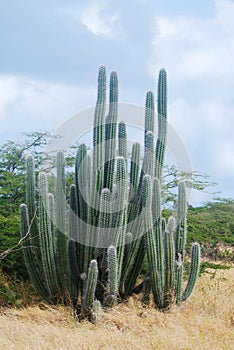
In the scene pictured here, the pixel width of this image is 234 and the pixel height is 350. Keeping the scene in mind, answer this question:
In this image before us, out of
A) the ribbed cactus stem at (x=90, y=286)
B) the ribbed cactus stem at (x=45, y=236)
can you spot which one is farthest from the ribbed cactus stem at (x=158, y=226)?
the ribbed cactus stem at (x=45, y=236)

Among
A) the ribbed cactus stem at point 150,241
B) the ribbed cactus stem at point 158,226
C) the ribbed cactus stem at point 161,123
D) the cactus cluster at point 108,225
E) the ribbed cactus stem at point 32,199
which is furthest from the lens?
the ribbed cactus stem at point 161,123

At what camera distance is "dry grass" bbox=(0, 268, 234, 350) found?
578cm

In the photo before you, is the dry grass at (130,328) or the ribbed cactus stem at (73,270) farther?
the ribbed cactus stem at (73,270)

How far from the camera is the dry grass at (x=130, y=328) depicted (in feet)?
19.0

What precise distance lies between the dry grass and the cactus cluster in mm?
254

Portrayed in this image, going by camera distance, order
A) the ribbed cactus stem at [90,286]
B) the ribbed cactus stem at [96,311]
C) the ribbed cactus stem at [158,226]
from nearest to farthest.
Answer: the ribbed cactus stem at [90,286] < the ribbed cactus stem at [96,311] < the ribbed cactus stem at [158,226]

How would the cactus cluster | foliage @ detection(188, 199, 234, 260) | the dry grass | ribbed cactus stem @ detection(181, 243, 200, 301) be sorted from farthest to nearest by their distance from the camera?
foliage @ detection(188, 199, 234, 260), ribbed cactus stem @ detection(181, 243, 200, 301), the cactus cluster, the dry grass

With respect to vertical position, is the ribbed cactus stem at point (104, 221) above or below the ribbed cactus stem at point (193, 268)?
above

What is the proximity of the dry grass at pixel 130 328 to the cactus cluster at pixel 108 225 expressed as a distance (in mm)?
254

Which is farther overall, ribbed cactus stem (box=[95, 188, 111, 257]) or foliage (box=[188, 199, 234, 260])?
foliage (box=[188, 199, 234, 260])

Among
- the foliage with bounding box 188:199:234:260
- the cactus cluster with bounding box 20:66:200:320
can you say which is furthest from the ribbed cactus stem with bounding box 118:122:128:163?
the foliage with bounding box 188:199:234:260

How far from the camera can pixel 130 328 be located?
6.68m

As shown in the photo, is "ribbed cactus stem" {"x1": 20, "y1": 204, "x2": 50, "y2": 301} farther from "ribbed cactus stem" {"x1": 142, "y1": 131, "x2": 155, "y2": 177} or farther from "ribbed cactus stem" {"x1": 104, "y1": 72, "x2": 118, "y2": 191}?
"ribbed cactus stem" {"x1": 142, "y1": 131, "x2": 155, "y2": 177}

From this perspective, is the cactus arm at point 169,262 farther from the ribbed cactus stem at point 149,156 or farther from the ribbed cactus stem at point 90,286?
the ribbed cactus stem at point 90,286
